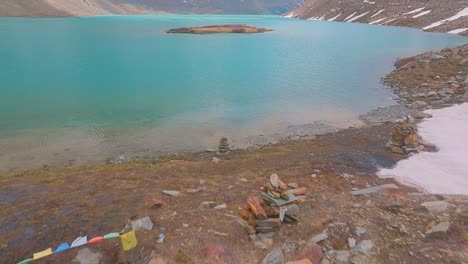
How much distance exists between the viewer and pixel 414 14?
5723 inches

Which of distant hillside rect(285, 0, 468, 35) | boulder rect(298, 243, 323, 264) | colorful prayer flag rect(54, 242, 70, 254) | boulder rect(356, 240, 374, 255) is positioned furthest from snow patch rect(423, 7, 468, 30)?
colorful prayer flag rect(54, 242, 70, 254)

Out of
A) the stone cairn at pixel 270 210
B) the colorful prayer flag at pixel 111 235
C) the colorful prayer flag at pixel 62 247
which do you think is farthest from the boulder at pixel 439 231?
the colorful prayer flag at pixel 62 247

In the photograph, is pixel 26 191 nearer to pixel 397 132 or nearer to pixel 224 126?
pixel 224 126

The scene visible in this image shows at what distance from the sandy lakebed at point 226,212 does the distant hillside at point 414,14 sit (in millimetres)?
111420

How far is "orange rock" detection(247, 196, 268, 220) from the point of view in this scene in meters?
11.1

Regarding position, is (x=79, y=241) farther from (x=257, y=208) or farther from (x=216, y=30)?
(x=216, y=30)

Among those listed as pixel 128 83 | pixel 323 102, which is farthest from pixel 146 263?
pixel 128 83

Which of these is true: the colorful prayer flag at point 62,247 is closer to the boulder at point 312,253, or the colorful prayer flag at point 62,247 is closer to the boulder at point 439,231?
the boulder at point 312,253

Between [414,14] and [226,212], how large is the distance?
166374 mm

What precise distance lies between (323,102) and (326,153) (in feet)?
50.4

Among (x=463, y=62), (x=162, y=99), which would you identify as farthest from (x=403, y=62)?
(x=162, y=99)

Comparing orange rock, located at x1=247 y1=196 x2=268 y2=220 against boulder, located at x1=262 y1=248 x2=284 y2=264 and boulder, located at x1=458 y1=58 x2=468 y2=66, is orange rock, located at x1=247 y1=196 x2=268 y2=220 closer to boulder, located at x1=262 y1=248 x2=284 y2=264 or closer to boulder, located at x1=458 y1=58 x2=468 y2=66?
boulder, located at x1=262 y1=248 x2=284 y2=264

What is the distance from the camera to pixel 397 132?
804 inches

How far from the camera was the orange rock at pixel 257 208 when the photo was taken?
437 inches
